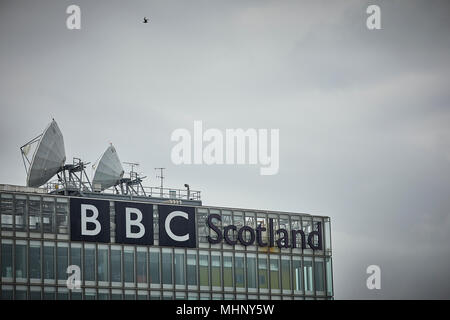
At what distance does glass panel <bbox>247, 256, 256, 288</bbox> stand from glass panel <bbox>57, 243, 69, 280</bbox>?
24222 mm

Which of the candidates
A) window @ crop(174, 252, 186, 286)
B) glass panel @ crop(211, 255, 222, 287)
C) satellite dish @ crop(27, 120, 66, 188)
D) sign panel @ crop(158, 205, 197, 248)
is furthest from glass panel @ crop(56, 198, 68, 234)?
glass panel @ crop(211, 255, 222, 287)

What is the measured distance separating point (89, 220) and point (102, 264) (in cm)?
520

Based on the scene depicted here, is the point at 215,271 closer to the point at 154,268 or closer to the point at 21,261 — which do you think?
the point at 154,268

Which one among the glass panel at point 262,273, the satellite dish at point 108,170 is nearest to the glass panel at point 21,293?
the satellite dish at point 108,170

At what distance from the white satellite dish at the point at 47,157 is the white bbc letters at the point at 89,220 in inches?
258

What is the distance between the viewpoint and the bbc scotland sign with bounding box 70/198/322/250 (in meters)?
137

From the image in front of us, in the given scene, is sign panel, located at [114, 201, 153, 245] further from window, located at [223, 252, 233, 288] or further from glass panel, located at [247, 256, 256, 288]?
glass panel, located at [247, 256, 256, 288]

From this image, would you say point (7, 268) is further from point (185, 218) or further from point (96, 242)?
point (185, 218)

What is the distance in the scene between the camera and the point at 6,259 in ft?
433

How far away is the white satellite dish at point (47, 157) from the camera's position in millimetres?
137500

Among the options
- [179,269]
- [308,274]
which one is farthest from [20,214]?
[308,274]

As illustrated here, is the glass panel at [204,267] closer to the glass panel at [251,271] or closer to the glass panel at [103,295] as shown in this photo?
the glass panel at [251,271]
